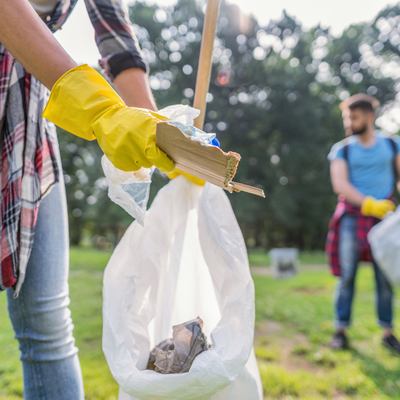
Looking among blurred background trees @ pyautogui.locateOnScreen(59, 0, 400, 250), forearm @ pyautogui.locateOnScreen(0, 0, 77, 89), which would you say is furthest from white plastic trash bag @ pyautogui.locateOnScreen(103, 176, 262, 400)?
blurred background trees @ pyautogui.locateOnScreen(59, 0, 400, 250)

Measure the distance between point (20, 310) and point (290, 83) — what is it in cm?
1443

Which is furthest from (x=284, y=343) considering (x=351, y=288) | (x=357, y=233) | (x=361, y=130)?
(x=361, y=130)

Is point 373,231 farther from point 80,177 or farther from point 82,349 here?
point 80,177

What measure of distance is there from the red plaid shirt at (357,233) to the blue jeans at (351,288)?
0.03 m

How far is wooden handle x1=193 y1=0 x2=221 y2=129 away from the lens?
0.79 meters

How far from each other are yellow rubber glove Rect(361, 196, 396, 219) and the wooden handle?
1.68 m

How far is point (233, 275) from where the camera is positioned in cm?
83

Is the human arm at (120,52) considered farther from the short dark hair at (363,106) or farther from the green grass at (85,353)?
the short dark hair at (363,106)

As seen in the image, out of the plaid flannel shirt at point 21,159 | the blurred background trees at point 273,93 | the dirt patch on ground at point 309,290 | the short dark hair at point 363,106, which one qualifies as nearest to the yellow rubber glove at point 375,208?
the short dark hair at point 363,106

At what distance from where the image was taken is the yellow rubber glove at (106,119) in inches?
23.2

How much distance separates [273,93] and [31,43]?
47.0 ft

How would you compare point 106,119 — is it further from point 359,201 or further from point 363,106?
point 363,106

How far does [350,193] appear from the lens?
2234 mm

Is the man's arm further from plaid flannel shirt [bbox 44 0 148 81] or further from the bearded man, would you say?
plaid flannel shirt [bbox 44 0 148 81]
